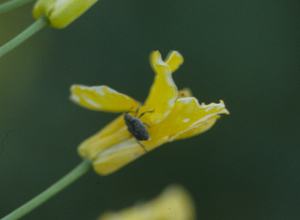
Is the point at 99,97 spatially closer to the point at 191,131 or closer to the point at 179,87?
the point at 191,131

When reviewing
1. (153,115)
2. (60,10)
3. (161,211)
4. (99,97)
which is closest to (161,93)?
(153,115)

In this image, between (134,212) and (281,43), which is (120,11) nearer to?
(281,43)

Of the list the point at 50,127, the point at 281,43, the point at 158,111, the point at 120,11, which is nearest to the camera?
the point at 158,111

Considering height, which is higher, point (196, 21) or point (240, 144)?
point (196, 21)

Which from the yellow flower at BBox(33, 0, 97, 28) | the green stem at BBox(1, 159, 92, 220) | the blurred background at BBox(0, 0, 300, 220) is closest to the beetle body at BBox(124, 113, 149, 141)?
the green stem at BBox(1, 159, 92, 220)

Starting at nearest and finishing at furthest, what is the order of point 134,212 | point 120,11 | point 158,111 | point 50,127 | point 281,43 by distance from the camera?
point 158,111
point 134,212
point 50,127
point 120,11
point 281,43

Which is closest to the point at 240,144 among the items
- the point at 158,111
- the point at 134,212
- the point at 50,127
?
the point at 50,127

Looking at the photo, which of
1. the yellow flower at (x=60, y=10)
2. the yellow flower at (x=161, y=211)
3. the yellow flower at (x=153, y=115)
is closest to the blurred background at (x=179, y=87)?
the yellow flower at (x=161, y=211)
